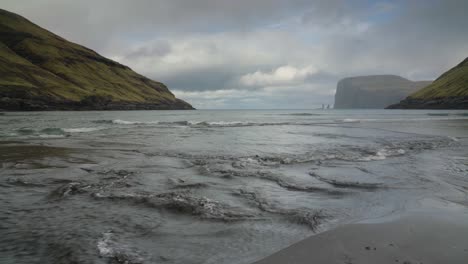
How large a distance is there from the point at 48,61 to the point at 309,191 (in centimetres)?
19945

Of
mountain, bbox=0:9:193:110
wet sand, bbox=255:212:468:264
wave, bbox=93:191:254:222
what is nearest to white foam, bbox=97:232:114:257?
wave, bbox=93:191:254:222

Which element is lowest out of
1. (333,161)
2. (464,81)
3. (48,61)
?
(333,161)

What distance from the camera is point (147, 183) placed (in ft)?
32.6

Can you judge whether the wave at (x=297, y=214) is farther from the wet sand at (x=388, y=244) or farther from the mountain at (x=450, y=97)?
the mountain at (x=450, y=97)

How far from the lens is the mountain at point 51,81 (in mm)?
111756

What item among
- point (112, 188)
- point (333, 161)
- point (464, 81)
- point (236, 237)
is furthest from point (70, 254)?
point (464, 81)

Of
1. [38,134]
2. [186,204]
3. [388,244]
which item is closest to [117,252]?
[186,204]

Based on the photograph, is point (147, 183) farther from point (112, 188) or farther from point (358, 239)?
point (358, 239)

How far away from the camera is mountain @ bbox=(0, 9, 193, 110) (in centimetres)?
11176

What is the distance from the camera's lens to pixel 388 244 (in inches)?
202

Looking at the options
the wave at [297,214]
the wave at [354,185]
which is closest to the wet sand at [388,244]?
the wave at [297,214]

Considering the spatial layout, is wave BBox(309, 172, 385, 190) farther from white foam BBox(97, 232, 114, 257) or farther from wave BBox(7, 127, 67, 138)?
wave BBox(7, 127, 67, 138)

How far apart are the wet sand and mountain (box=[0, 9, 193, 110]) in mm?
123557

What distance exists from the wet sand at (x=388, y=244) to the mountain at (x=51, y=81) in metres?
124
